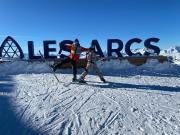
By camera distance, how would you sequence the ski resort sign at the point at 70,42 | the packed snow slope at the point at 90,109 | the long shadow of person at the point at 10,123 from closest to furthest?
the long shadow of person at the point at 10,123 < the packed snow slope at the point at 90,109 < the ski resort sign at the point at 70,42

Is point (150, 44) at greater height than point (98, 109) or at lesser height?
greater

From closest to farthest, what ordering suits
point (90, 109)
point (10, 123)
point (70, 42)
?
point (10, 123) → point (90, 109) → point (70, 42)

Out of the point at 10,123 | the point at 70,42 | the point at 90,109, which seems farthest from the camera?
the point at 70,42

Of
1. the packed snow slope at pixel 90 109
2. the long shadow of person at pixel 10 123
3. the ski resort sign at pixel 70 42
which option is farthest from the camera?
the ski resort sign at pixel 70 42

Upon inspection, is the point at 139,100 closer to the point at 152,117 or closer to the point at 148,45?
the point at 152,117

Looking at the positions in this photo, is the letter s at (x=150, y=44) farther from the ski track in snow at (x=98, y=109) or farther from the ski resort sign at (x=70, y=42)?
the ski track in snow at (x=98, y=109)

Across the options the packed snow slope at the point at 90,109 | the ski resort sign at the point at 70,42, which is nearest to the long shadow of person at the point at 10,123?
the packed snow slope at the point at 90,109

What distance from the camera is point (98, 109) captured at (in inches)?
309

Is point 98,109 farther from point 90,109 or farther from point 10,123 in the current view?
point 10,123

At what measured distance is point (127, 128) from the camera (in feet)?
20.6

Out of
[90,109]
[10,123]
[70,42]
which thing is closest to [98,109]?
[90,109]

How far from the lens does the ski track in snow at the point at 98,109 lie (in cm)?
623

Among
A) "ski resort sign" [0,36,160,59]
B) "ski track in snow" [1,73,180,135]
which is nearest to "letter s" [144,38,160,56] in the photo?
"ski resort sign" [0,36,160,59]

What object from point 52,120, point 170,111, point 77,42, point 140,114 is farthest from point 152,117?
point 77,42
